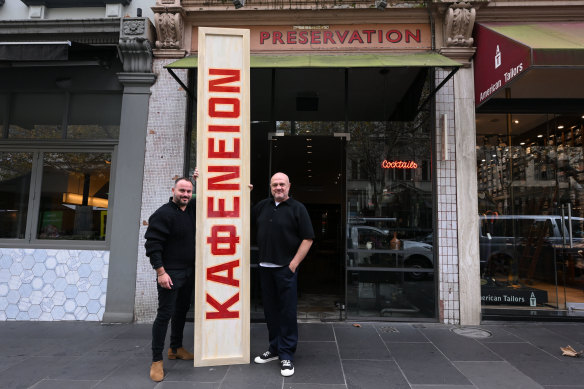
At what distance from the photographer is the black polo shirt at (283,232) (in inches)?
153

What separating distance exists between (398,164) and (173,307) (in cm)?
422

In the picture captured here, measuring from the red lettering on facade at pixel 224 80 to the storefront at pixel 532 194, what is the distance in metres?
3.98

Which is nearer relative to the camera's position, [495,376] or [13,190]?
[495,376]

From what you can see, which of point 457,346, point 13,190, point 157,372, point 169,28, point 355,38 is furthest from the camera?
point 13,190

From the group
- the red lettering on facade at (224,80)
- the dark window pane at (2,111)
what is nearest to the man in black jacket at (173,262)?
the red lettering on facade at (224,80)

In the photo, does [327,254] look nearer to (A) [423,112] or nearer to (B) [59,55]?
(A) [423,112]

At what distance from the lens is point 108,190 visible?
6094 mm

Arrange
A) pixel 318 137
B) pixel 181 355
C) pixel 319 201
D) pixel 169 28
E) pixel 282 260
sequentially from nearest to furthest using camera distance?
pixel 282 260, pixel 181 355, pixel 169 28, pixel 318 137, pixel 319 201

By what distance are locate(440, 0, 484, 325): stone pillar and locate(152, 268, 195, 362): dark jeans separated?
4205 millimetres

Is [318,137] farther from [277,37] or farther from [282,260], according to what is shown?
[282,260]

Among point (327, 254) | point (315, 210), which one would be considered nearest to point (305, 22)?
point (327, 254)

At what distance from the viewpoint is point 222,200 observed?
3.92 meters

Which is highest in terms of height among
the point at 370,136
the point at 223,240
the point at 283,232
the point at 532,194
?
the point at 370,136

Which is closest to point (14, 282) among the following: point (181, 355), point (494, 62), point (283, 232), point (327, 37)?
point (181, 355)
